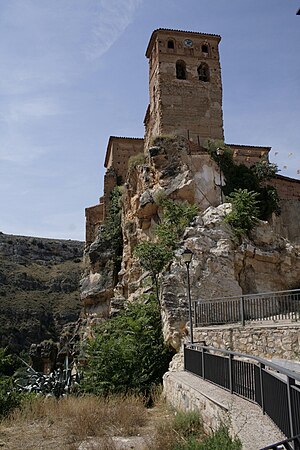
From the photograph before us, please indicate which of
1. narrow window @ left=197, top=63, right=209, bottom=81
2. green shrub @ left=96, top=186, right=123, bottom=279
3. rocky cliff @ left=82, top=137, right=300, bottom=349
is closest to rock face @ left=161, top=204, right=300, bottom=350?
rocky cliff @ left=82, top=137, right=300, bottom=349

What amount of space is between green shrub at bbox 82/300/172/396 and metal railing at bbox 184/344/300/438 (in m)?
3.57

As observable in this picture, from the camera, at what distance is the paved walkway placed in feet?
18.4

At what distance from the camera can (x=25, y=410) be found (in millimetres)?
11156

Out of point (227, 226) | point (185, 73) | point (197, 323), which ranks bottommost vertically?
point (197, 323)

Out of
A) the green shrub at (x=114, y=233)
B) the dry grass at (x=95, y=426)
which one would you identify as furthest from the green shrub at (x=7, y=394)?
the green shrub at (x=114, y=233)

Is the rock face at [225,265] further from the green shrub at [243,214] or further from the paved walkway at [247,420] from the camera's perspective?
the paved walkway at [247,420]

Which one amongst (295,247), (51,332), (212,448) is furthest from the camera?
(51,332)

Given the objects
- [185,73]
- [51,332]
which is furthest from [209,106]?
[51,332]

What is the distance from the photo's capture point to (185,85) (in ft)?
101

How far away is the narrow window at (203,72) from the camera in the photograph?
3194cm

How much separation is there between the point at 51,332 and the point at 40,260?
31.3 m

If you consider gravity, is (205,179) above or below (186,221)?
above

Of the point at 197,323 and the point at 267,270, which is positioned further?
the point at 267,270

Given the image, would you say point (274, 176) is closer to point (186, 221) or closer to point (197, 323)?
point (186, 221)
